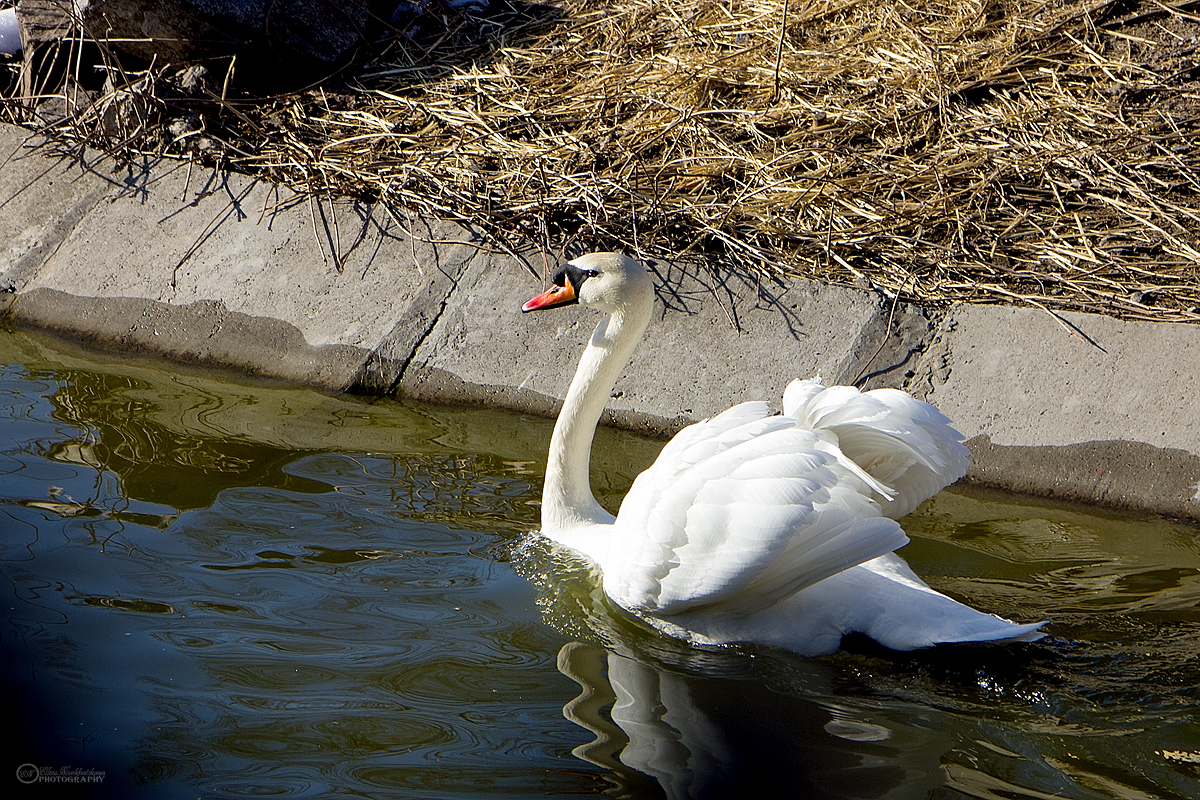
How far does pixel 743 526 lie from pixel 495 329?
208 cm

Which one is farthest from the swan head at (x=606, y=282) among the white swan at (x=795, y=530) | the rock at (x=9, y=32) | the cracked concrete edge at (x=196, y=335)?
the rock at (x=9, y=32)

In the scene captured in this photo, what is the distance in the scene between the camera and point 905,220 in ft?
14.6

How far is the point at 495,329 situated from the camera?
436 cm

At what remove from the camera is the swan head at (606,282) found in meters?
3.12

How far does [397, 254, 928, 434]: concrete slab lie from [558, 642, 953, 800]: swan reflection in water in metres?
1.55

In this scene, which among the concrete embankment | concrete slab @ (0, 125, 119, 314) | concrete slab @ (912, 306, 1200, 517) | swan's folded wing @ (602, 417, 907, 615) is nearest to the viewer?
swan's folded wing @ (602, 417, 907, 615)

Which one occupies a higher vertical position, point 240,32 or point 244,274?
point 240,32

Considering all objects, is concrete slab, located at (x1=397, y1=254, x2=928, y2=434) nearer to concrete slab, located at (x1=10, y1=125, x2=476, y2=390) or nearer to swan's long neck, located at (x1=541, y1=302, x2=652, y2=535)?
concrete slab, located at (x1=10, y1=125, x2=476, y2=390)

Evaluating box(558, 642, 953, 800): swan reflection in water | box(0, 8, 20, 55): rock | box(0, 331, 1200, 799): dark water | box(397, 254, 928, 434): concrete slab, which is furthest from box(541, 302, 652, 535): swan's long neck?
box(0, 8, 20, 55): rock

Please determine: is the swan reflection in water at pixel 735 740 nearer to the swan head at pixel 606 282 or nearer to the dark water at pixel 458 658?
the dark water at pixel 458 658

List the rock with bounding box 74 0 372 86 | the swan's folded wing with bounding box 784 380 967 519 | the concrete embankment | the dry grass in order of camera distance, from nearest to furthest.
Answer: the swan's folded wing with bounding box 784 380 967 519 → the concrete embankment → the dry grass → the rock with bounding box 74 0 372 86

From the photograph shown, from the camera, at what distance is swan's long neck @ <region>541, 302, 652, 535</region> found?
3.20m

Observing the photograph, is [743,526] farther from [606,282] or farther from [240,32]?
[240,32]

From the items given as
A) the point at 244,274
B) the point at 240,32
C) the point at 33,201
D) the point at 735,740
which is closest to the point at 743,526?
the point at 735,740
